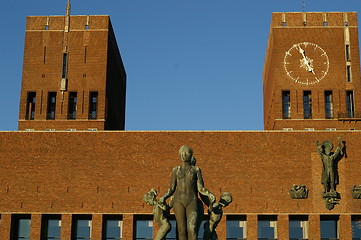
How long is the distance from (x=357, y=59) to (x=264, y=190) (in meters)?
17.8

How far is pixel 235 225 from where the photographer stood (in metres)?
53.4

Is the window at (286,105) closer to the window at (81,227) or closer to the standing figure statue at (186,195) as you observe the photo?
the window at (81,227)

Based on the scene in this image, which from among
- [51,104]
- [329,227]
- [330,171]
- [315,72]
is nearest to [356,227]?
[329,227]

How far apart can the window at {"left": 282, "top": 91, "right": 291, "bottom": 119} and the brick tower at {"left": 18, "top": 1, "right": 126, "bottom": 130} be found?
15294 mm

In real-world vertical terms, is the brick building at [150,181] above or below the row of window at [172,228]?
above

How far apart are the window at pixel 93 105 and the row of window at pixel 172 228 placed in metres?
13.3

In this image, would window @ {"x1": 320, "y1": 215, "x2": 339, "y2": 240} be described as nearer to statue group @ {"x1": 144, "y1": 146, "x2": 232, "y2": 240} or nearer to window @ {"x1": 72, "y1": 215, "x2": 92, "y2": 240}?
window @ {"x1": 72, "y1": 215, "x2": 92, "y2": 240}

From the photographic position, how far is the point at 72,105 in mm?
65750

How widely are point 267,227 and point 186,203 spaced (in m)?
30.9

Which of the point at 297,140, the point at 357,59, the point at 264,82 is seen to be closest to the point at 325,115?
the point at 357,59

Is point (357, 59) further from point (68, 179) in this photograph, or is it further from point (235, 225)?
point (68, 179)

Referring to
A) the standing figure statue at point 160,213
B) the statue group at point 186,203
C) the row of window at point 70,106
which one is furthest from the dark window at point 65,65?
the standing figure statue at point 160,213

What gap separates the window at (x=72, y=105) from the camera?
214 ft

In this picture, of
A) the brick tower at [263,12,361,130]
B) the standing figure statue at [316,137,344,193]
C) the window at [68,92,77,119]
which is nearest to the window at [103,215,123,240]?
the window at [68,92,77,119]
